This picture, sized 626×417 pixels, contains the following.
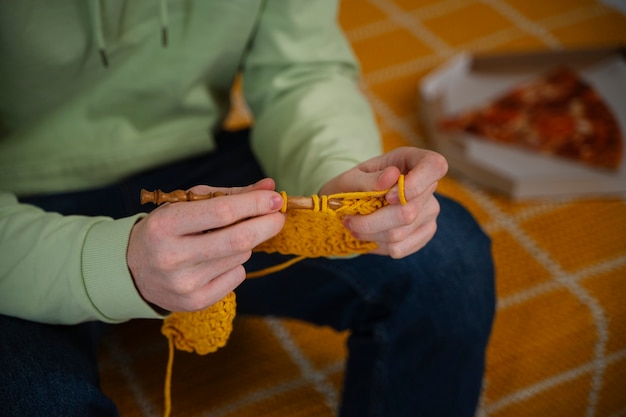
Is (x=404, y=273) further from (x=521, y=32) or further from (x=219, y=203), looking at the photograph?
(x=521, y=32)

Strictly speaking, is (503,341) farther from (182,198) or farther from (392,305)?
(182,198)

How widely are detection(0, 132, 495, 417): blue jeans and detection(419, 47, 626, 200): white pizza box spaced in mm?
402

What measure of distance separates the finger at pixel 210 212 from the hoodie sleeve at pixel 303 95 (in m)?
0.20

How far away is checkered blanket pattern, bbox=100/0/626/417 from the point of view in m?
0.72

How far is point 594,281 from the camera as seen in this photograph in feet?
3.22

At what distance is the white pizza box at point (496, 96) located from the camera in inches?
45.1

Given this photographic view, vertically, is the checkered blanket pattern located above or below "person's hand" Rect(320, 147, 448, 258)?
below

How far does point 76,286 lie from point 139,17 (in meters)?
0.29

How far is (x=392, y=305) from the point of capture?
0.72m

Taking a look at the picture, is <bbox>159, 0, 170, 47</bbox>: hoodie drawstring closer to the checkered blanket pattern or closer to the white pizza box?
the checkered blanket pattern

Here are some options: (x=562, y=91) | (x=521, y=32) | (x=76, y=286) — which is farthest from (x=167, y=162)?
(x=521, y=32)

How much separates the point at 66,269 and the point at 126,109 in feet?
0.69

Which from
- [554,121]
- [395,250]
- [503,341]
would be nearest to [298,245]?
[395,250]

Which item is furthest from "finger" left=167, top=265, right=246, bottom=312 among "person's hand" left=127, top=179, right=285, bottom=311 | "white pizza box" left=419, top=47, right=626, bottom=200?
"white pizza box" left=419, top=47, right=626, bottom=200
